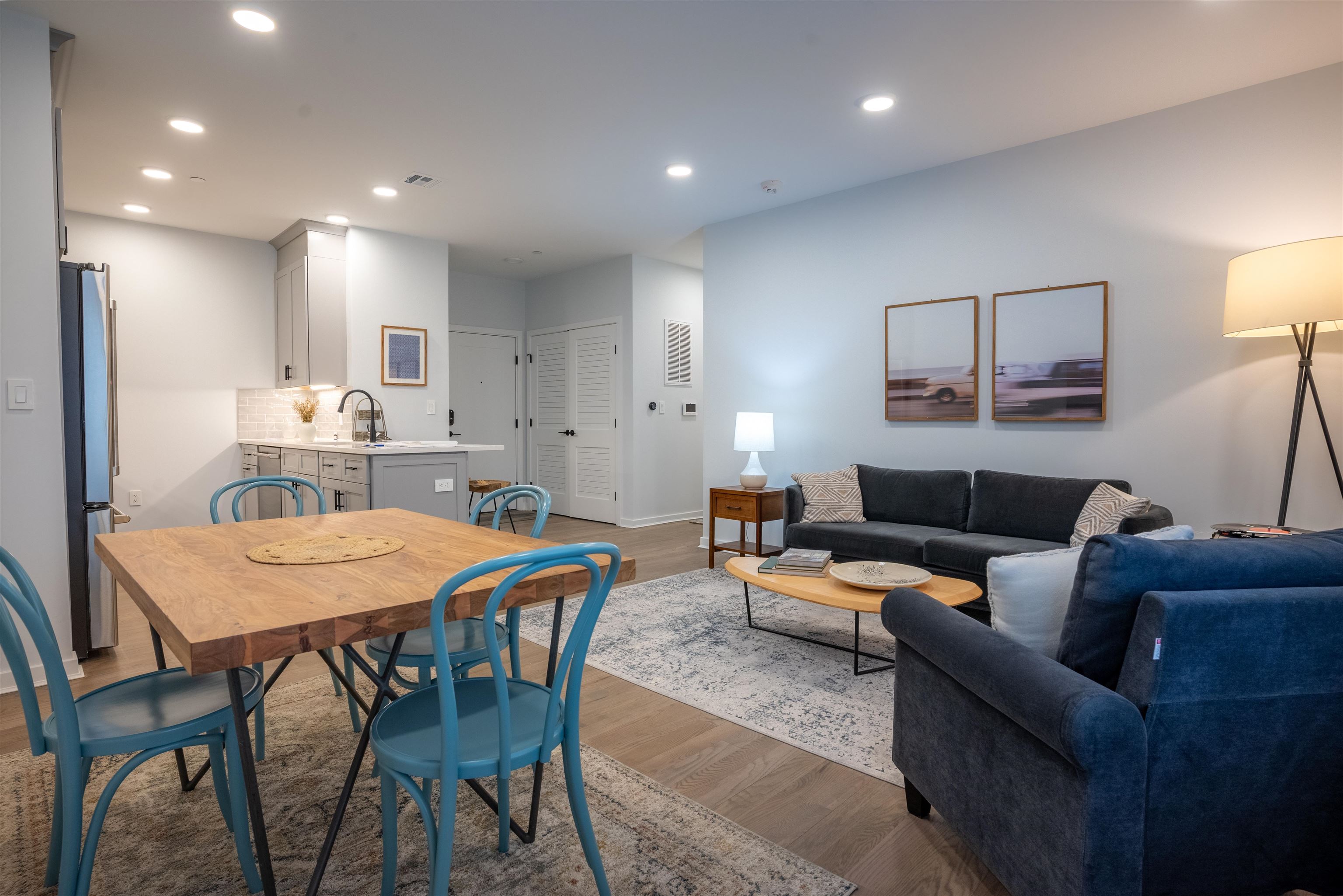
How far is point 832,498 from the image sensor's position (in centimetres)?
436

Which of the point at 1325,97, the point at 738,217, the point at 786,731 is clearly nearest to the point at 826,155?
the point at 738,217

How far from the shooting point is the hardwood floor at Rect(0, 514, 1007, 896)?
1.69m

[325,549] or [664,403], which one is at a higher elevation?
[664,403]

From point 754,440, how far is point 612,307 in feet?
8.44

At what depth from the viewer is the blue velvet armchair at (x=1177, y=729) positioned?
122 centimetres

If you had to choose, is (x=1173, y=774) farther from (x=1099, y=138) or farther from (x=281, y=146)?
(x=281, y=146)

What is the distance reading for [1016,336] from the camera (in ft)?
13.4

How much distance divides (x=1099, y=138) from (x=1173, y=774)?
3603 mm

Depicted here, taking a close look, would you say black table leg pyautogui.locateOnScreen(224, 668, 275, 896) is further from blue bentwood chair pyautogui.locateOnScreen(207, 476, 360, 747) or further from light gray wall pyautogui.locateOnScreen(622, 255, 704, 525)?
light gray wall pyautogui.locateOnScreen(622, 255, 704, 525)

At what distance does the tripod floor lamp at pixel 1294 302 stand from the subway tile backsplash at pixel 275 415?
589cm

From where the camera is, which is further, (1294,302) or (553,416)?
(553,416)

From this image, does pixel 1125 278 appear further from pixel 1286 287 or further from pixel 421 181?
pixel 421 181

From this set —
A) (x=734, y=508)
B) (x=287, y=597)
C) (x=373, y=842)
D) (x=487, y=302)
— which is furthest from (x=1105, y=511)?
(x=487, y=302)

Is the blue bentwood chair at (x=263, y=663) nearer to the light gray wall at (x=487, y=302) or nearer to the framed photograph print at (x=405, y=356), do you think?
the framed photograph print at (x=405, y=356)
